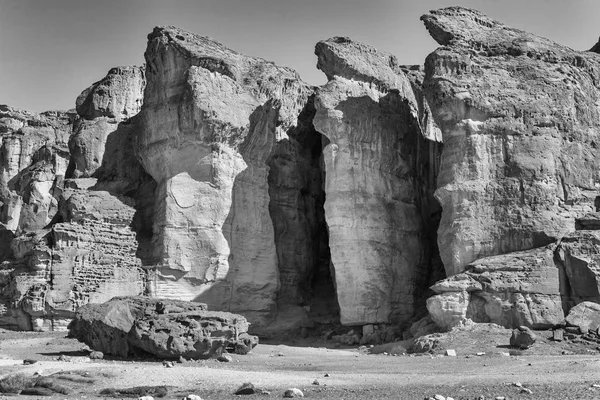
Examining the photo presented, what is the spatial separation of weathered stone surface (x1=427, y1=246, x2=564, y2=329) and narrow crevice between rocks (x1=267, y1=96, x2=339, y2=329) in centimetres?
805

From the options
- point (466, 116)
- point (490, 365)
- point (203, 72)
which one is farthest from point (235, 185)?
point (490, 365)

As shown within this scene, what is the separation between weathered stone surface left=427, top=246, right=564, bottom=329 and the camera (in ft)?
91.4

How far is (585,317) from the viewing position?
87.2 feet

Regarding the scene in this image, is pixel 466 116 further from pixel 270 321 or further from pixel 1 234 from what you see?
pixel 1 234

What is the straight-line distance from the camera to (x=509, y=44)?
3259cm

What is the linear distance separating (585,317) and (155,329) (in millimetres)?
12799

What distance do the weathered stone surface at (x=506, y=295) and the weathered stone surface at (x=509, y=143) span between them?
1.40 m

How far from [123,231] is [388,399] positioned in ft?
63.6

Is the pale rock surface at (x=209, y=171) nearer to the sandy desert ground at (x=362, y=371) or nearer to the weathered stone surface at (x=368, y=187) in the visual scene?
the weathered stone surface at (x=368, y=187)

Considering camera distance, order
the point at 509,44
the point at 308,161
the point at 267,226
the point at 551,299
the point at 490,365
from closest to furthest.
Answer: the point at 490,365 < the point at 551,299 < the point at 509,44 < the point at 267,226 < the point at 308,161

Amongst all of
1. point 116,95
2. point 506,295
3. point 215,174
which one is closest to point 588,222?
point 506,295

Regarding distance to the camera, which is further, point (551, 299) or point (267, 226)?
point (267, 226)

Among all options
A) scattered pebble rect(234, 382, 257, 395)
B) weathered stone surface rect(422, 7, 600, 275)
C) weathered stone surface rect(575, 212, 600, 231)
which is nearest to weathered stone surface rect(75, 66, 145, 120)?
weathered stone surface rect(422, 7, 600, 275)

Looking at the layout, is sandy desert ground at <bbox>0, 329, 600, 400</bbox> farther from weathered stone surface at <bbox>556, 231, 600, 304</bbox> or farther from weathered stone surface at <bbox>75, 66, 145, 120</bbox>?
weathered stone surface at <bbox>75, 66, 145, 120</bbox>
